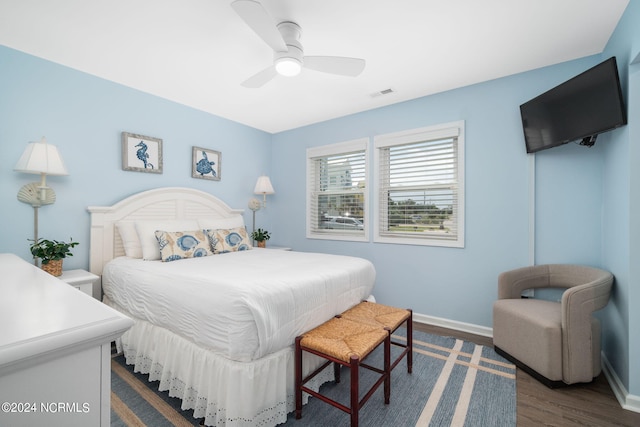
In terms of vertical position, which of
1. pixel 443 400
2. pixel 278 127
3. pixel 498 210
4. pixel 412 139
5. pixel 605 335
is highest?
pixel 278 127

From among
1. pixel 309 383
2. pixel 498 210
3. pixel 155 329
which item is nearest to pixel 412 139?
pixel 498 210

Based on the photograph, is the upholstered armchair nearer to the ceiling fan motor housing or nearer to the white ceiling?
the white ceiling

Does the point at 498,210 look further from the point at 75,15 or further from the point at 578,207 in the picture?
the point at 75,15

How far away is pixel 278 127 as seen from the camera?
4422mm

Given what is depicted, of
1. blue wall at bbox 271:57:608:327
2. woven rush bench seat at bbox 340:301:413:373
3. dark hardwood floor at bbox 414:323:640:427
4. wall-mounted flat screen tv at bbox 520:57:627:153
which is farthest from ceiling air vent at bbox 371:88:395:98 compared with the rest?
dark hardwood floor at bbox 414:323:640:427

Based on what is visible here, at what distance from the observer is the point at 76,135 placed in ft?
8.84

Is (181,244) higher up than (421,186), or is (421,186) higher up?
(421,186)

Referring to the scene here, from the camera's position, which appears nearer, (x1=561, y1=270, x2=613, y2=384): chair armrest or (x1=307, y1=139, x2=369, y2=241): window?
(x1=561, y1=270, x2=613, y2=384): chair armrest

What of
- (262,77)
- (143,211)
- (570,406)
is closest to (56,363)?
(262,77)

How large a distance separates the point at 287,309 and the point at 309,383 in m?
0.60

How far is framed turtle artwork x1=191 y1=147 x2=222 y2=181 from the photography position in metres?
3.64

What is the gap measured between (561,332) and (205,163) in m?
3.92

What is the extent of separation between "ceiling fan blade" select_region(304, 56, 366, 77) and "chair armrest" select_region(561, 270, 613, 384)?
213 centimetres

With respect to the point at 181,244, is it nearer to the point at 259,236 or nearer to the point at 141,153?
the point at 141,153
